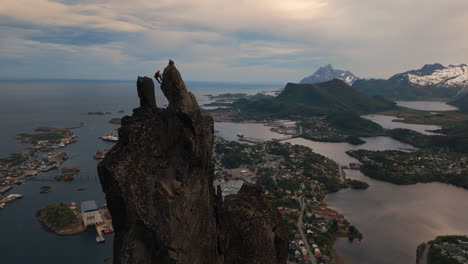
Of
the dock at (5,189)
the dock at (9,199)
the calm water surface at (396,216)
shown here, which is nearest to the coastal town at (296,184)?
the calm water surface at (396,216)

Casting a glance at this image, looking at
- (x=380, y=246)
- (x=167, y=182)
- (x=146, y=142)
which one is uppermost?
(x=146, y=142)

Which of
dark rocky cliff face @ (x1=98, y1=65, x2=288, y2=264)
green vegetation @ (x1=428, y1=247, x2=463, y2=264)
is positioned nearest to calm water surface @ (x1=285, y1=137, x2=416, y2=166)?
green vegetation @ (x1=428, y1=247, x2=463, y2=264)

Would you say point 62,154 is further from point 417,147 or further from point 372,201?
point 417,147

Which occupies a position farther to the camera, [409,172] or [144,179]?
[409,172]

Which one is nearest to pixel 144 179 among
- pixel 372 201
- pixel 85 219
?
pixel 85 219

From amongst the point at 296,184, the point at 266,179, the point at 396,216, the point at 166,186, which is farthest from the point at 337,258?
the point at 166,186

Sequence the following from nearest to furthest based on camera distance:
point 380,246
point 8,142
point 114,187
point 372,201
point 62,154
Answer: point 114,187
point 380,246
point 372,201
point 62,154
point 8,142

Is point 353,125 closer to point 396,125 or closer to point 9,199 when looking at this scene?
point 396,125
